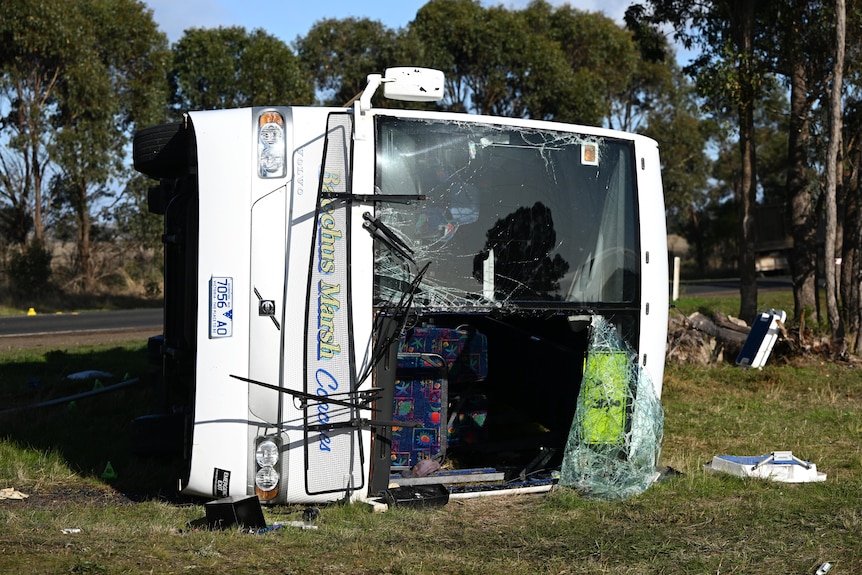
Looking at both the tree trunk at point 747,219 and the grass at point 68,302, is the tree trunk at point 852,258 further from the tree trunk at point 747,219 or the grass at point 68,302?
the grass at point 68,302

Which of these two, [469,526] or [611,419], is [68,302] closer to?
[611,419]

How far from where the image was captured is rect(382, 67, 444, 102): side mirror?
20.0 feet

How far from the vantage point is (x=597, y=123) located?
4019 cm

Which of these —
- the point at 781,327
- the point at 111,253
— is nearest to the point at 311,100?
the point at 111,253

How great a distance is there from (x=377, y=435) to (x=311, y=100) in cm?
2951

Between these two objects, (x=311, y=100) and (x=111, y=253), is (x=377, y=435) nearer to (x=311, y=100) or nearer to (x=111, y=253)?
(x=311, y=100)

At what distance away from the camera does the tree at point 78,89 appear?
30.8m

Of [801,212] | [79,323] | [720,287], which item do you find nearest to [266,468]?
[801,212]

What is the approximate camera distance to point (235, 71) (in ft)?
107

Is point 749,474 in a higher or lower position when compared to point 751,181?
lower

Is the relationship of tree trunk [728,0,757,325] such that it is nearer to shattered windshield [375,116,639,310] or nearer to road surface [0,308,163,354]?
road surface [0,308,163,354]

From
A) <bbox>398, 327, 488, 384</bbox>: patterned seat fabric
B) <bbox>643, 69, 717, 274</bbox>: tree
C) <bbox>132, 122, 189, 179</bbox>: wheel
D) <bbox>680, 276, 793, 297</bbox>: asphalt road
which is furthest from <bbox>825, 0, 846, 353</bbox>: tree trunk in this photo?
<bbox>643, 69, 717, 274</bbox>: tree

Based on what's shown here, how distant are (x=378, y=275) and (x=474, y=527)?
1.62 meters

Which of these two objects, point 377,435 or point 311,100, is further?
point 311,100
